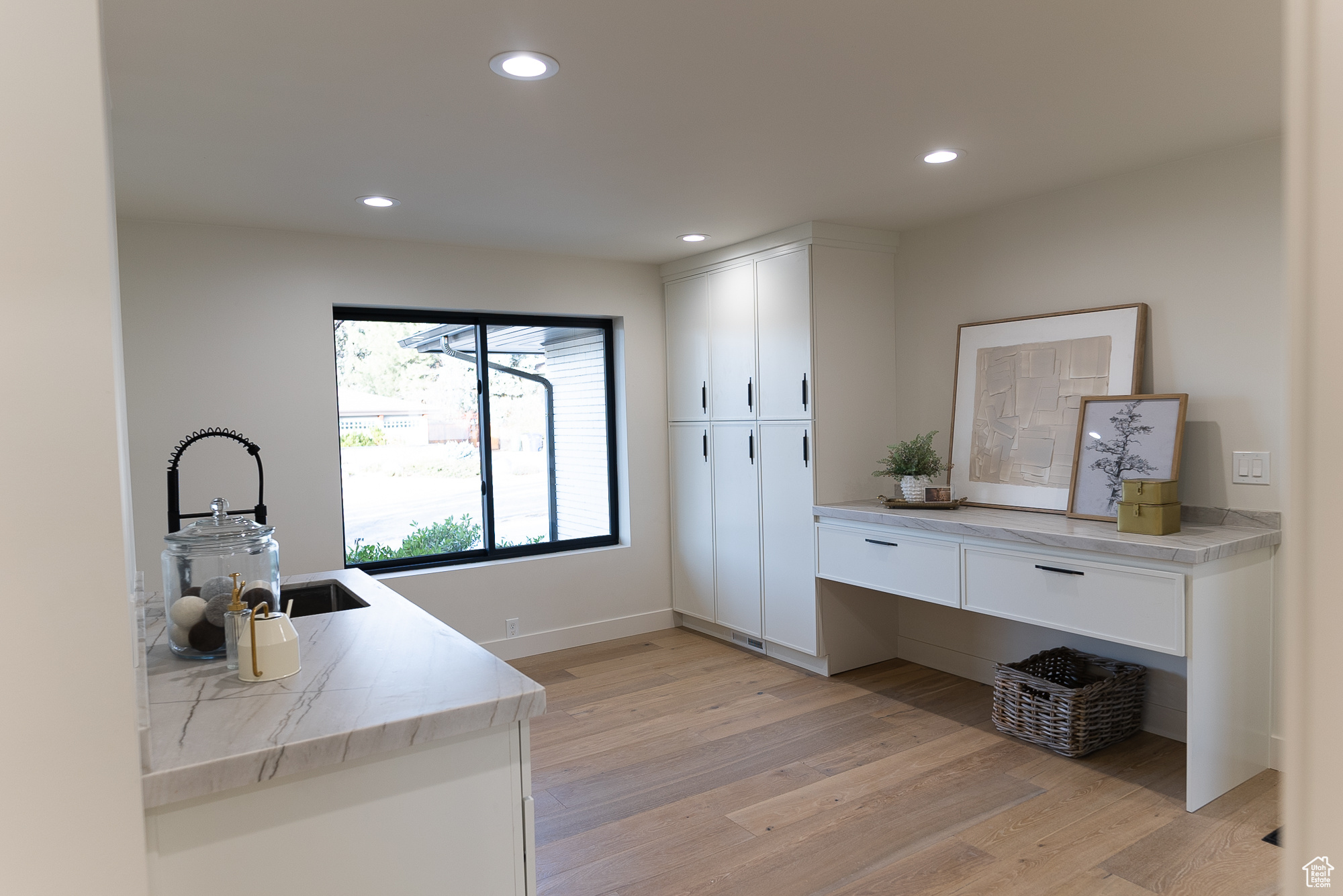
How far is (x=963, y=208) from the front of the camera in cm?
380

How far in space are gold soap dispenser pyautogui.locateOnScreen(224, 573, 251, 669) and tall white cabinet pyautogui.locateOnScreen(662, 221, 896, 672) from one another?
287 centimetres

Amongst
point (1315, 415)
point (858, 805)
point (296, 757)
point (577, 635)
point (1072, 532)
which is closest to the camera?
point (1315, 415)

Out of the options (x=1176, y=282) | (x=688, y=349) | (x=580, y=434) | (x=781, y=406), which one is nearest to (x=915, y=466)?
(x=781, y=406)

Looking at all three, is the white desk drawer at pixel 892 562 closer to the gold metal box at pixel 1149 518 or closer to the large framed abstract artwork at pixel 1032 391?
the large framed abstract artwork at pixel 1032 391

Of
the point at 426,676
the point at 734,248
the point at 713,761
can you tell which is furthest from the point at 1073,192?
the point at 426,676

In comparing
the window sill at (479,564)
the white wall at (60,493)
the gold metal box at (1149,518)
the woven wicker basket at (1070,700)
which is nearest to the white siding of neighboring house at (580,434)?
the window sill at (479,564)

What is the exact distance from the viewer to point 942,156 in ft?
9.77

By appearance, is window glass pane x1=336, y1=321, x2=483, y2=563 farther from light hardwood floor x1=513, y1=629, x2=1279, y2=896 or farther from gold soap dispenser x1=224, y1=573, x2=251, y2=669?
gold soap dispenser x1=224, y1=573, x2=251, y2=669

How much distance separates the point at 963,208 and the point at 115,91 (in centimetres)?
328

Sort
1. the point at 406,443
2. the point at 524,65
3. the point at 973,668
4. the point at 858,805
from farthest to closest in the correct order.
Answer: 1. the point at 406,443
2. the point at 973,668
3. the point at 858,805
4. the point at 524,65

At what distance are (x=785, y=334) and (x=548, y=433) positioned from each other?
1616 mm

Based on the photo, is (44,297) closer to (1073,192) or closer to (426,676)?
(426,676)

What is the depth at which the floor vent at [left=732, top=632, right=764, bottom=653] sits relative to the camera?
4551 millimetres

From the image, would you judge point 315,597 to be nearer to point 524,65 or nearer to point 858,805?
point 524,65
